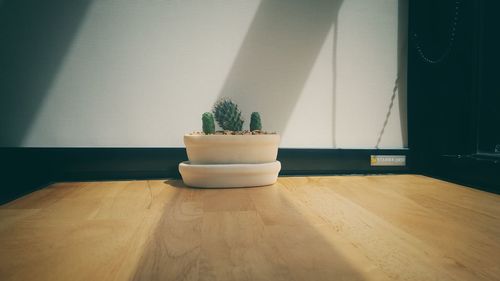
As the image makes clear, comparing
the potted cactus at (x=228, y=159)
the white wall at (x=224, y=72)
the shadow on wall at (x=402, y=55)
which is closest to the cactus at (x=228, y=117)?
the potted cactus at (x=228, y=159)

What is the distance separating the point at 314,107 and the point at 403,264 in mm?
1236

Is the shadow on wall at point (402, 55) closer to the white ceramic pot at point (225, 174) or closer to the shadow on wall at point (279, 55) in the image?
the shadow on wall at point (279, 55)

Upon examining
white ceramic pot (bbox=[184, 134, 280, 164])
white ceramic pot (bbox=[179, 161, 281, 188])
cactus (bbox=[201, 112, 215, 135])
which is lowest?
white ceramic pot (bbox=[179, 161, 281, 188])

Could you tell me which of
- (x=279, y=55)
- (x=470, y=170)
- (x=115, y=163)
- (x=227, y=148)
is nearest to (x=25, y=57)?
(x=115, y=163)

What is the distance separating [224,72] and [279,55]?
33cm

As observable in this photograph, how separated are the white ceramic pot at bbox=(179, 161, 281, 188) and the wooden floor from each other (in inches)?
3.1

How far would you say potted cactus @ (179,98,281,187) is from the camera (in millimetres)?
1302

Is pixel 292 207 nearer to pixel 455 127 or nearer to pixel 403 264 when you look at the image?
pixel 403 264

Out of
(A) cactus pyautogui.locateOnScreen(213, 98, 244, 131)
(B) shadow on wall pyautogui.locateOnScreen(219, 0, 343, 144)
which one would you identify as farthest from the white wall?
(A) cactus pyautogui.locateOnScreen(213, 98, 244, 131)

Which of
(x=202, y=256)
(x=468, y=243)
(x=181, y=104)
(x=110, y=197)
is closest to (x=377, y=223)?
(x=468, y=243)

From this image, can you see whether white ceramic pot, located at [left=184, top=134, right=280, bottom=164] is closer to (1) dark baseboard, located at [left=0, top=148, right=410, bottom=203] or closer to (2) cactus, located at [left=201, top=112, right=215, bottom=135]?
(2) cactus, located at [left=201, top=112, right=215, bottom=135]

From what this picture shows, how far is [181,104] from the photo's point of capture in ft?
5.34

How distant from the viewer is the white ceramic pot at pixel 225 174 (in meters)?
1.29

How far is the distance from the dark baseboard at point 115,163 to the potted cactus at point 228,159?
0.28m
